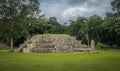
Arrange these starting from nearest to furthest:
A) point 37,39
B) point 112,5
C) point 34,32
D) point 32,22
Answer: point 37,39
point 112,5
point 32,22
point 34,32

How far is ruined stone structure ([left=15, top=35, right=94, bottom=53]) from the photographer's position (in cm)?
3344

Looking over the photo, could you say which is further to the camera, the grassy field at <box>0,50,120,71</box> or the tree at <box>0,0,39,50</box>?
the tree at <box>0,0,39,50</box>

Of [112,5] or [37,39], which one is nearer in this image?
[37,39]

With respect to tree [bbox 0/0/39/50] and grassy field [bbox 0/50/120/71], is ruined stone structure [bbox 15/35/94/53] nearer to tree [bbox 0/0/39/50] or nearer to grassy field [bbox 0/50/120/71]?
tree [bbox 0/0/39/50]

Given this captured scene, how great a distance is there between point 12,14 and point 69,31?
Answer: 32.4m

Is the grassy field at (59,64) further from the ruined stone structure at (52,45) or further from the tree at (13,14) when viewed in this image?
the tree at (13,14)

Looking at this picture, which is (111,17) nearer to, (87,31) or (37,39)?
(87,31)

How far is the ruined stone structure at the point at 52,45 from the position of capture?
1316 inches

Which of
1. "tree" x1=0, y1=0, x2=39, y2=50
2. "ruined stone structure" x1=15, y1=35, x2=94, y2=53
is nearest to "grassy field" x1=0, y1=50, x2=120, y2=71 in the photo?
"ruined stone structure" x1=15, y1=35, x2=94, y2=53

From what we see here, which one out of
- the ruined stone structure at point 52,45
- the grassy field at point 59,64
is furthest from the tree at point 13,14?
the grassy field at point 59,64

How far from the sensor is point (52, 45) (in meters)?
34.8

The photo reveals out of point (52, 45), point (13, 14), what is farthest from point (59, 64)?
point (13, 14)

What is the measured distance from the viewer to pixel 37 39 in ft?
115

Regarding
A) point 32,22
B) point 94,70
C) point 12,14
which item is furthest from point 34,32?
point 94,70
